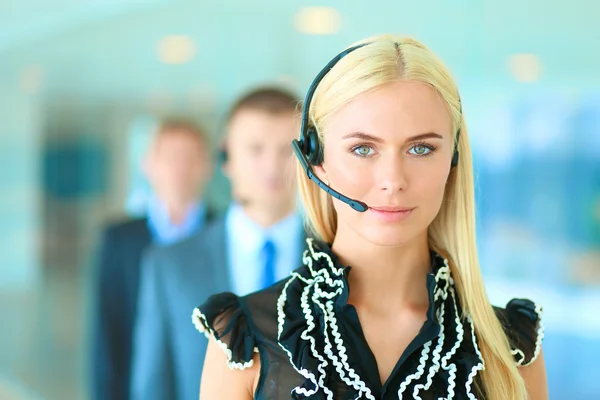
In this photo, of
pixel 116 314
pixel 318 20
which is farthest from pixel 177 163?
pixel 318 20

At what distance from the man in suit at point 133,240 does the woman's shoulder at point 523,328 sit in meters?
2.00

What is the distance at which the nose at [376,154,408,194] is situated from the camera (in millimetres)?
1237

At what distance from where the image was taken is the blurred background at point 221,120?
3.45 meters

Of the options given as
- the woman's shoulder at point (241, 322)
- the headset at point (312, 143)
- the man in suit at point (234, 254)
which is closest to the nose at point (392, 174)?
the headset at point (312, 143)

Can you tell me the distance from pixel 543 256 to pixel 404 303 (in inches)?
90.2

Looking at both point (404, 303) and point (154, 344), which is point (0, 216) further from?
point (404, 303)

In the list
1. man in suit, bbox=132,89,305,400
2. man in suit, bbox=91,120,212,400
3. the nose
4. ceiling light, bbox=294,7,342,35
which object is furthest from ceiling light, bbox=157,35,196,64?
the nose

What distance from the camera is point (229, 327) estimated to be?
1.36 metres

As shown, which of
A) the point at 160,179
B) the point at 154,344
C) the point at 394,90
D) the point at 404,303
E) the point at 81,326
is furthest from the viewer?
the point at 81,326

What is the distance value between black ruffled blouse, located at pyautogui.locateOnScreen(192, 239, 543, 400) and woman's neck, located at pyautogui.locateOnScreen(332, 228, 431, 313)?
0.03 metres

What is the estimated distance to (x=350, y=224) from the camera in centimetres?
132

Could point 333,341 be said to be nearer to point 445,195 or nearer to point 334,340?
point 334,340

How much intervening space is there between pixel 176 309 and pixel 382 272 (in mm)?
978

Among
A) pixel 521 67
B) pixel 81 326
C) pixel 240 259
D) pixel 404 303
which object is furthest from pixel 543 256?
pixel 81 326
